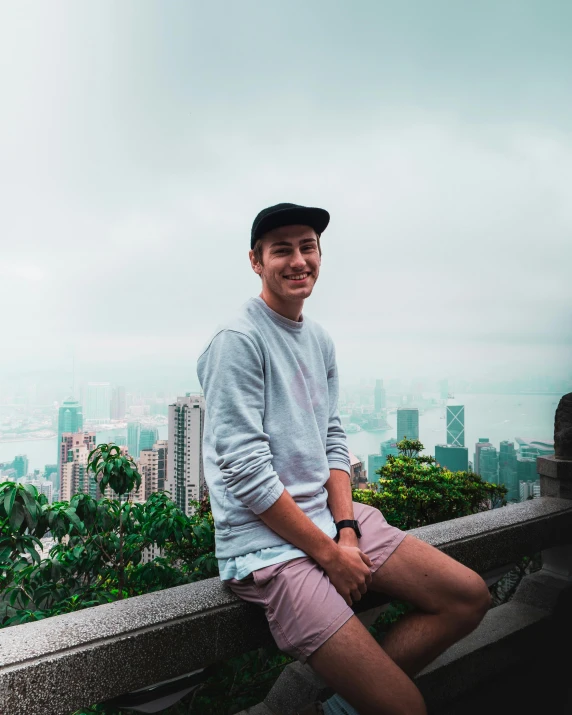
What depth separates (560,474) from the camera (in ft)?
7.80

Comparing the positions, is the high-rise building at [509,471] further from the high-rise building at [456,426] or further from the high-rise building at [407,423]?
the high-rise building at [407,423]

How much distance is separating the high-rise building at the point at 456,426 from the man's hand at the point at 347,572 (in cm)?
230

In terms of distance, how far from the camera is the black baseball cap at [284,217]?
4.40 feet

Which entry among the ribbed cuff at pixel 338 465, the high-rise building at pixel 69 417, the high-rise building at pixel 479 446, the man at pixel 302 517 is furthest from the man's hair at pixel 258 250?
the high-rise building at pixel 479 446

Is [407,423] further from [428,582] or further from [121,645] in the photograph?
[121,645]

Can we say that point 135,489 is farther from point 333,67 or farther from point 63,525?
point 333,67

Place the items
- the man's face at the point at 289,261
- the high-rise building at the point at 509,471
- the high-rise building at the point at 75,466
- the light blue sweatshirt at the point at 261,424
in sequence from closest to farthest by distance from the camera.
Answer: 1. the light blue sweatshirt at the point at 261,424
2. the man's face at the point at 289,261
3. the high-rise building at the point at 75,466
4. the high-rise building at the point at 509,471

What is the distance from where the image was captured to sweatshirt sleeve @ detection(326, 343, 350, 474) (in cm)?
151

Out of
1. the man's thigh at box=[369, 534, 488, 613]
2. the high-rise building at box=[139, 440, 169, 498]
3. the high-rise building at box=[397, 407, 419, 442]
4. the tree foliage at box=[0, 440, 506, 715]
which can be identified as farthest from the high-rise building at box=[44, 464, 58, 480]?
the high-rise building at box=[397, 407, 419, 442]

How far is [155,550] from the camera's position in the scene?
196 cm

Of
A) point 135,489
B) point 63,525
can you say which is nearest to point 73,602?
point 63,525

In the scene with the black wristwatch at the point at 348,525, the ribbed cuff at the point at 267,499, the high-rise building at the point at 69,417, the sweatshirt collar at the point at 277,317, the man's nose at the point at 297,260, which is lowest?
the black wristwatch at the point at 348,525

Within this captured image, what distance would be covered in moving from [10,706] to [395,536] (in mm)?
943

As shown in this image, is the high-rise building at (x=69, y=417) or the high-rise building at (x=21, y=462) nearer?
the high-rise building at (x=21, y=462)
